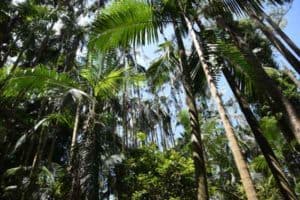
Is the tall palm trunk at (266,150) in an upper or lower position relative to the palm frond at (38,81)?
lower

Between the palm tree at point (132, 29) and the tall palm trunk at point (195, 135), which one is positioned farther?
the palm tree at point (132, 29)

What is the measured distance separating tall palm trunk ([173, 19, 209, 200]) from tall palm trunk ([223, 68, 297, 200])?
0.62 metres

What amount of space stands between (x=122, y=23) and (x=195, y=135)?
2189 mm

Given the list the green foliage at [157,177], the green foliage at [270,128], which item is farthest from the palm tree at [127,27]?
the green foliage at [270,128]

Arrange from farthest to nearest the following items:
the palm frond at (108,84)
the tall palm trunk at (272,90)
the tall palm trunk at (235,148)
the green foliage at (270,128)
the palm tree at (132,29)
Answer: the green foliage at (270,128), the palm frond at (108,84), the palm tree at (132,29), the tall palm trunk at (235,148), the tall palm trunk at (272,90)

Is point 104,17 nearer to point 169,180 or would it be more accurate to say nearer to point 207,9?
point 207,9

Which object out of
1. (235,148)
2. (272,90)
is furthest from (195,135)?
(272,90)

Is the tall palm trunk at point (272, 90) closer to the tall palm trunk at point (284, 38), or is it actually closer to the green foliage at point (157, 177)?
the tall palm trunk at point (284, 38)

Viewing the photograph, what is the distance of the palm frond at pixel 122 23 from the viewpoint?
6492 mm

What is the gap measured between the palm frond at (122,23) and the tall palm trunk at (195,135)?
551mm

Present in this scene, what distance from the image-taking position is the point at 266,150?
5.05 metres

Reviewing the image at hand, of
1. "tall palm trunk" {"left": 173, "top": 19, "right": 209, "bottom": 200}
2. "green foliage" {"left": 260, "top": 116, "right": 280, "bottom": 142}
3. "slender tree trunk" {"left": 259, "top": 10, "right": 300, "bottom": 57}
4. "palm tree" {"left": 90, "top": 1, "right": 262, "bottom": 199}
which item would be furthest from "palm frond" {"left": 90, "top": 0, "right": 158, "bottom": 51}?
"green foliage" {"left": 260, "top": 116, "right": 280, "bottom": 142}

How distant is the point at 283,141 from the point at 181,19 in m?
13.7

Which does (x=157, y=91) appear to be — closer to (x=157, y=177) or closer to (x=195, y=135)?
(x=157, y=177)
